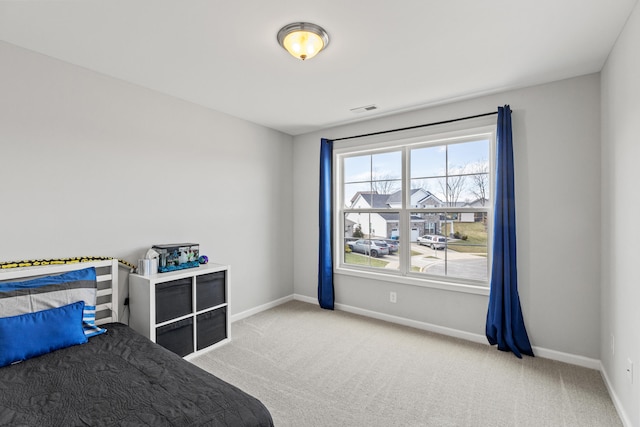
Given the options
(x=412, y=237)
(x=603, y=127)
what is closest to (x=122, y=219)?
(x=412, y=237)

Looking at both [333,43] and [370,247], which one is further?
[370,247]

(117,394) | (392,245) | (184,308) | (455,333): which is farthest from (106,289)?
(455,333)

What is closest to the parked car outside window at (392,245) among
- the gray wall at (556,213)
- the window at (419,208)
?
the window at (419,208)

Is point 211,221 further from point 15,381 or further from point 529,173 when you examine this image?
point 529,173

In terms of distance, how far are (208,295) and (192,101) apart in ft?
6.73

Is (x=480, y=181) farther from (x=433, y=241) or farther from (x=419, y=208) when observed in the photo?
(x=433, y=241)

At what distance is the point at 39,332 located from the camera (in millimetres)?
1894

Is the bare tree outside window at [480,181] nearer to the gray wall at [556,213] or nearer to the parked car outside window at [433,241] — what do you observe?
the gray wall at [556,213]

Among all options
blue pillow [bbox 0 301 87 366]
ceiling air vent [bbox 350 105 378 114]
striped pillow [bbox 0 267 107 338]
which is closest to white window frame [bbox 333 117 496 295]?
ceiling air vent [bbox 350 105 378 114]

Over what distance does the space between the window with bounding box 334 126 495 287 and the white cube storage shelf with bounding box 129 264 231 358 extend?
5.84ft

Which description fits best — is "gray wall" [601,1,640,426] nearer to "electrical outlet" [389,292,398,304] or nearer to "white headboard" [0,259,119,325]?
"electrical outlet" [389,292,398,304]

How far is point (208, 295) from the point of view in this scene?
3072 mm

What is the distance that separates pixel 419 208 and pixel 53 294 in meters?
3.46

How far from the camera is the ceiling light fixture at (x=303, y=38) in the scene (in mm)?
1995
